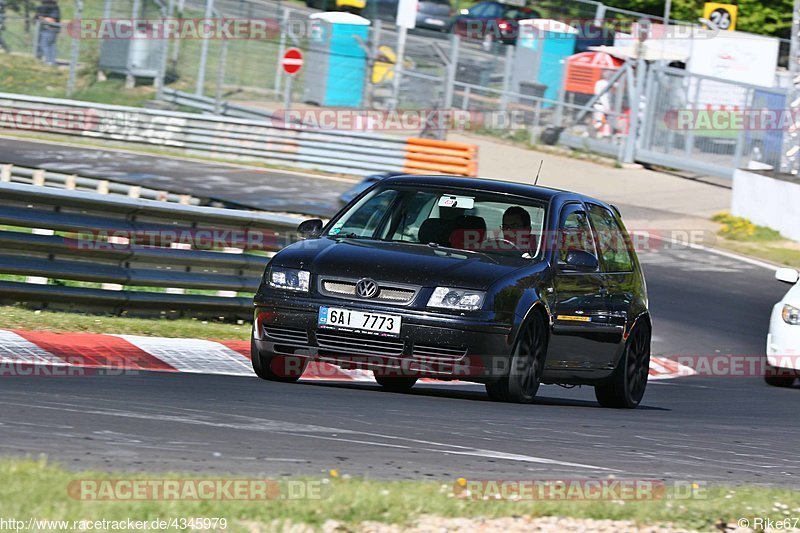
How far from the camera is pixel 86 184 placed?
2255cm

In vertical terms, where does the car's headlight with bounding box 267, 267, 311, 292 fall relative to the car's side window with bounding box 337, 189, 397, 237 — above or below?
below

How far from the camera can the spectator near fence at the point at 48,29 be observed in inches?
1319

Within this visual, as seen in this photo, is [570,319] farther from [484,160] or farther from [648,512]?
[484,160]

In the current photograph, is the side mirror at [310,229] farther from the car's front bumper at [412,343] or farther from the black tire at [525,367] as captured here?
the black tire at [525,367]

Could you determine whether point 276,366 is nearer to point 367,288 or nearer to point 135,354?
point 367,288

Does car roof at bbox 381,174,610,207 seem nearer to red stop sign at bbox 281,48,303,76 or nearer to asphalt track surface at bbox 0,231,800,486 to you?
asphalt track surface at bbox 0,231,800,486

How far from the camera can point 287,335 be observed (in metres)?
8.79

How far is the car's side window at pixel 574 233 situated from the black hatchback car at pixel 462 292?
0.04ft

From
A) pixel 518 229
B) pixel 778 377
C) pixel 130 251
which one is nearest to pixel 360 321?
pixel 518 229

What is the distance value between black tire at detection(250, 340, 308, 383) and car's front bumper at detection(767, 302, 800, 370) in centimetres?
535

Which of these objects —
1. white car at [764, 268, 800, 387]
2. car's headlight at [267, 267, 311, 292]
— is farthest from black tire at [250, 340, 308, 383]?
white car at [764, 268, 800, 387]

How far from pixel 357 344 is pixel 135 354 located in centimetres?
222

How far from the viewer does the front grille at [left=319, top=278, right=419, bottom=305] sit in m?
8.56

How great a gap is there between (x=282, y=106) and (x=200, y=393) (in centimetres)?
2598
